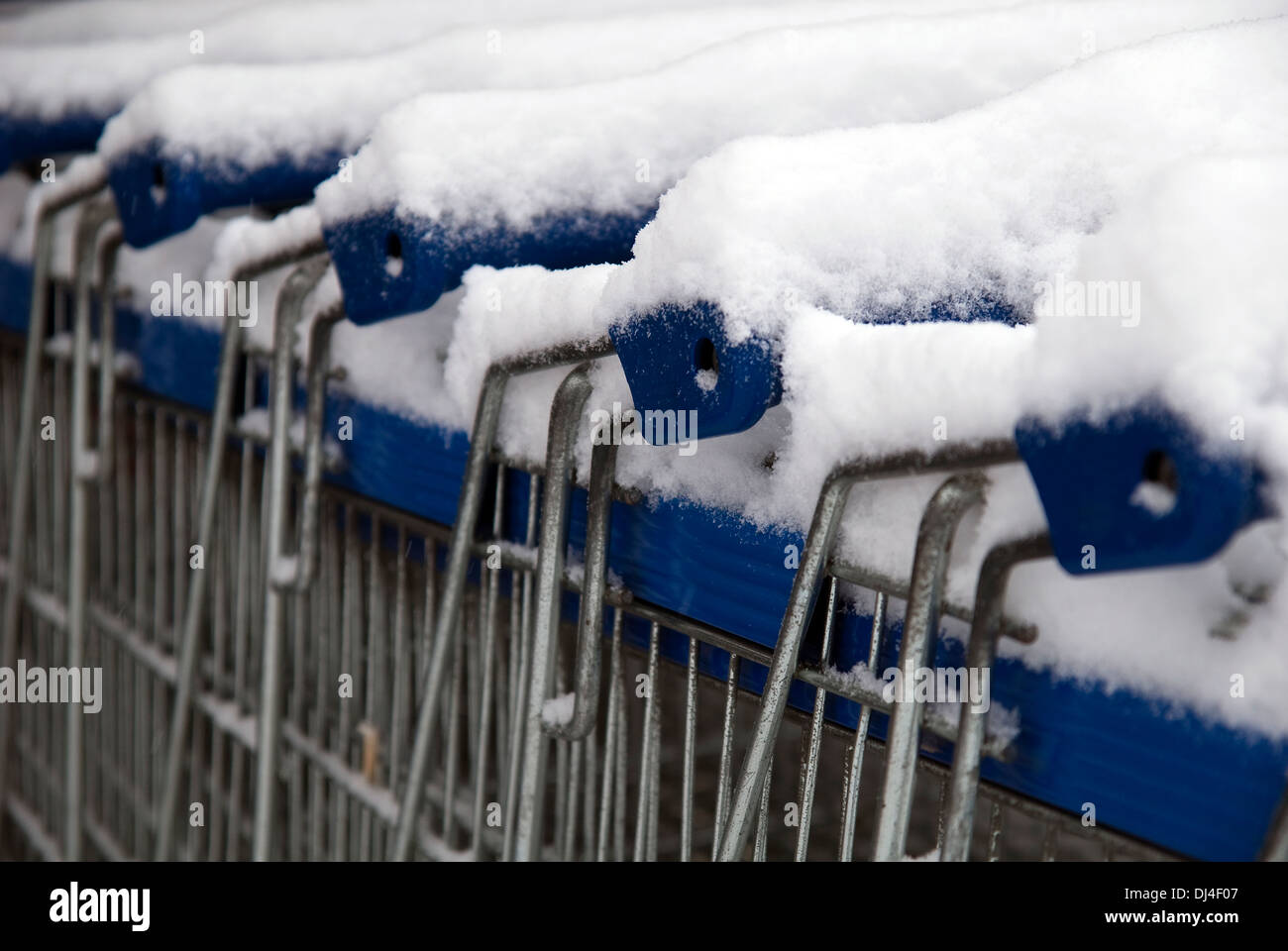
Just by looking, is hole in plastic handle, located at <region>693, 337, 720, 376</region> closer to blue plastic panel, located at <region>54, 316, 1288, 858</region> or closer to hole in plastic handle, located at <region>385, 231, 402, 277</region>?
blue plastic panel, located at <region>54, 316, 1288, 858</region>

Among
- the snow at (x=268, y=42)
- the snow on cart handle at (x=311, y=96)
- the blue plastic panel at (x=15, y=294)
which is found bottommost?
the blue plastic panel at (x=15, y=294)

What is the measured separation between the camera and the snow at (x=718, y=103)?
1161mm

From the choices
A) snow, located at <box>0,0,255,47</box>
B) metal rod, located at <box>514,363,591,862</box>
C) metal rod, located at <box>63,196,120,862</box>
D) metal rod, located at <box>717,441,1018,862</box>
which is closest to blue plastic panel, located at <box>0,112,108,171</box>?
metal rod, located at <box>63,196,120,862</box>

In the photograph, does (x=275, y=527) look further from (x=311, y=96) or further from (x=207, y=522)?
(x=311, y=96)

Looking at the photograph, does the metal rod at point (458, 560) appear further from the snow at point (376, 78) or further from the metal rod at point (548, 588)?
the snow at point (376, 78)

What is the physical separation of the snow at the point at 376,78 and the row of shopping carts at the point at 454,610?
4 cm

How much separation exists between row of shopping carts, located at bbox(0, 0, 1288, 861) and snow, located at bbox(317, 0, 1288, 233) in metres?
0.04

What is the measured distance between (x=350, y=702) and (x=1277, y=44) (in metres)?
1.18

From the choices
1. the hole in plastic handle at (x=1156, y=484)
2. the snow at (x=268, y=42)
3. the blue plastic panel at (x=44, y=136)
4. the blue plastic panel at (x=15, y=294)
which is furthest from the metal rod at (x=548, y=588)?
the blue plastic panel at (x=15, y=294)

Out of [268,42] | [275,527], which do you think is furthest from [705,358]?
[268,42]

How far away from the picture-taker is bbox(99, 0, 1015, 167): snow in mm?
1443

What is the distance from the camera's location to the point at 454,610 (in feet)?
3.82

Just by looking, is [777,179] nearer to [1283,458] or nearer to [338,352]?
[1283,458]
